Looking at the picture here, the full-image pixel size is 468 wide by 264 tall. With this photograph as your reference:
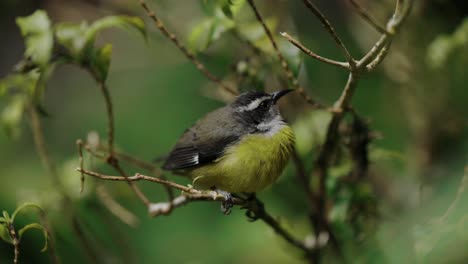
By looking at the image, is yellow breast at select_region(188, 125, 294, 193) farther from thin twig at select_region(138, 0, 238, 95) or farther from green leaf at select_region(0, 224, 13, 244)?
green leaf at select_region(0, 224, 13, 244)

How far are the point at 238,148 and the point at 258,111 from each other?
0.36 metres

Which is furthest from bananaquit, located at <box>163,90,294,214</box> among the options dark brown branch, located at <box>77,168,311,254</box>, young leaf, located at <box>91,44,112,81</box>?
young leaf, located at <box>91,44,112,81</box>

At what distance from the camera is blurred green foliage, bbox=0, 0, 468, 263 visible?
3173 millimetres

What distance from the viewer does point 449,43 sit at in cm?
364

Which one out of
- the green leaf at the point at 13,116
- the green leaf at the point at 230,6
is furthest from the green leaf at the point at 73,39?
the green leaf at the point at 230,6

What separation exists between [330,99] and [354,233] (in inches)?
74.7

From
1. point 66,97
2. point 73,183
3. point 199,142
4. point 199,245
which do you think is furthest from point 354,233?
point 66,97

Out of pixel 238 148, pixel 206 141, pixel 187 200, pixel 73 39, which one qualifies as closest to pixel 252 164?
pixel 238 148

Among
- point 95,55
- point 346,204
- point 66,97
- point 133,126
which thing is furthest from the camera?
point 66,97

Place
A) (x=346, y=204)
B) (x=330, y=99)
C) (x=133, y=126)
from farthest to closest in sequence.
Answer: (x=133, y=126) → (x=330, y=99) → (x=346, y=204)

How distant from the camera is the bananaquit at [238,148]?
361 cm

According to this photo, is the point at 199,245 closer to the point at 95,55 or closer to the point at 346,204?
the point at 346,204

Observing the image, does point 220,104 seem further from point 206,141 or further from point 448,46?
point 448,46

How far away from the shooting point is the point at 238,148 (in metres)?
3.79
